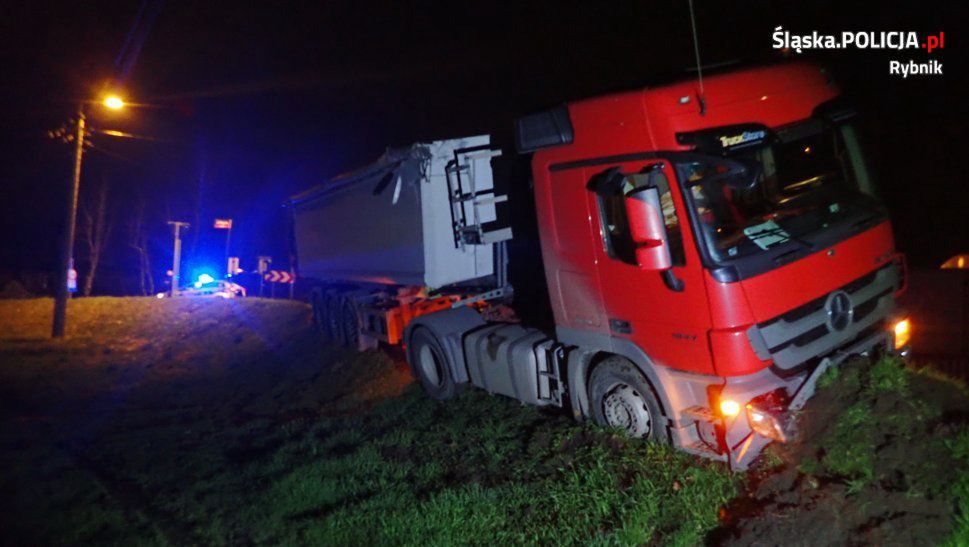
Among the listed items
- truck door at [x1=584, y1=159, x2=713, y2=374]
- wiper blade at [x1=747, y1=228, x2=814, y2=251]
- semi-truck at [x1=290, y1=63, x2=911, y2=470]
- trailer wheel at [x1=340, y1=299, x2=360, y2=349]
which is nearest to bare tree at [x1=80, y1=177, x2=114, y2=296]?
trailer wheel at [x1=340, y1=299, x2=360, y2=349]

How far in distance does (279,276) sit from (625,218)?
15.0m

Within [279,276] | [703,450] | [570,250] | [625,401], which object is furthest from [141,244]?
[703,450]

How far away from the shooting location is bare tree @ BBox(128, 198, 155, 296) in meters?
44.8

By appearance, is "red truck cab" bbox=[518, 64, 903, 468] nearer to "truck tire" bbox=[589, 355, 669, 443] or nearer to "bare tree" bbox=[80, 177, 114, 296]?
"truck tire" bbox=[589, 355, 669, 443]

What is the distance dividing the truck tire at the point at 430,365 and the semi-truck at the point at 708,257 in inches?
59.8

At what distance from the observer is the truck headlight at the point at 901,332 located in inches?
222

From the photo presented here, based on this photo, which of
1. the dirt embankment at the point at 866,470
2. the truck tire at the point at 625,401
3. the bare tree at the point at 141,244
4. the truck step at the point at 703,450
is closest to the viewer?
the dirt embankment at the point at 866,470

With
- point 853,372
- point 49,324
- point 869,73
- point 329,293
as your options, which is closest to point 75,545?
point 853,372

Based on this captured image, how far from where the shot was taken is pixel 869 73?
12445mm

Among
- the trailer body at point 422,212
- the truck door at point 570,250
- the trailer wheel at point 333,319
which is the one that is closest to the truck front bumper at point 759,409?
the truck door at point 570,250

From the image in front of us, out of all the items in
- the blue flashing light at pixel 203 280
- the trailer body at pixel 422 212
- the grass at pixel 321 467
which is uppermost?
the blue flashing light at pixel 203 280

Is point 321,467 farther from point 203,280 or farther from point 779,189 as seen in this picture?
point 203,280

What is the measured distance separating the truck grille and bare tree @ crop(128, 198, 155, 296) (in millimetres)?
45615

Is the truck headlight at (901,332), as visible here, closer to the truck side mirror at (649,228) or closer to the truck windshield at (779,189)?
the truck windshield at (779,189)
